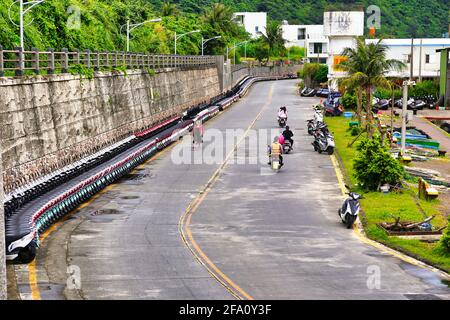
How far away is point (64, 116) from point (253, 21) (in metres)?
155

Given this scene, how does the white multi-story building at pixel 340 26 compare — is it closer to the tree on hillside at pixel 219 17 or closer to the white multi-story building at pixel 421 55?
the white multi-story building at pixel 421 55

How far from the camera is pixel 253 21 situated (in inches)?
7505

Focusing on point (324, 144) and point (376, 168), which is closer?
point (376, 168)

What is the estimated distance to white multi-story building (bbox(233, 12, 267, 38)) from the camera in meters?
189

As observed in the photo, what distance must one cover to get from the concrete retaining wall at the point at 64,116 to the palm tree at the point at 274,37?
107908 mm

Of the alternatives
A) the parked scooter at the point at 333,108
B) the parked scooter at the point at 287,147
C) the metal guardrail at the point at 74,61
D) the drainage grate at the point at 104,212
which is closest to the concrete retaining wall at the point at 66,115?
the metal guardrail at the point at 74,61

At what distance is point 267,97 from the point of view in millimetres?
104562

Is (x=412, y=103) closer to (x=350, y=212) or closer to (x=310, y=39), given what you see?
(x=350, y=212)

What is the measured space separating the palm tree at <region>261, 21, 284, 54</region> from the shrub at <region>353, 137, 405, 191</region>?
441ft

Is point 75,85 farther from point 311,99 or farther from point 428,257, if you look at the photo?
point 311,99

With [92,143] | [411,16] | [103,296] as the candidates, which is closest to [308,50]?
[411,16]

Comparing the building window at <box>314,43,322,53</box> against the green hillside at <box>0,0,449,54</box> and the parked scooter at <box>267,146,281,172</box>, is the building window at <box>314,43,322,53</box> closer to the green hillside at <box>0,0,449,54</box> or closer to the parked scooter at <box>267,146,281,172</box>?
the green hillside at <box>0,0,449,54</box>

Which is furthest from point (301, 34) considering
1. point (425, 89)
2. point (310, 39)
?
point (425, 89)

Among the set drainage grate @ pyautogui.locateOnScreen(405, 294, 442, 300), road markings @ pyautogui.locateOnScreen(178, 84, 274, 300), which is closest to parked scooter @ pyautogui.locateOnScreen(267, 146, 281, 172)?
road markings @ pyautogui.locateOnScreen(178, 84, 274, 300)
